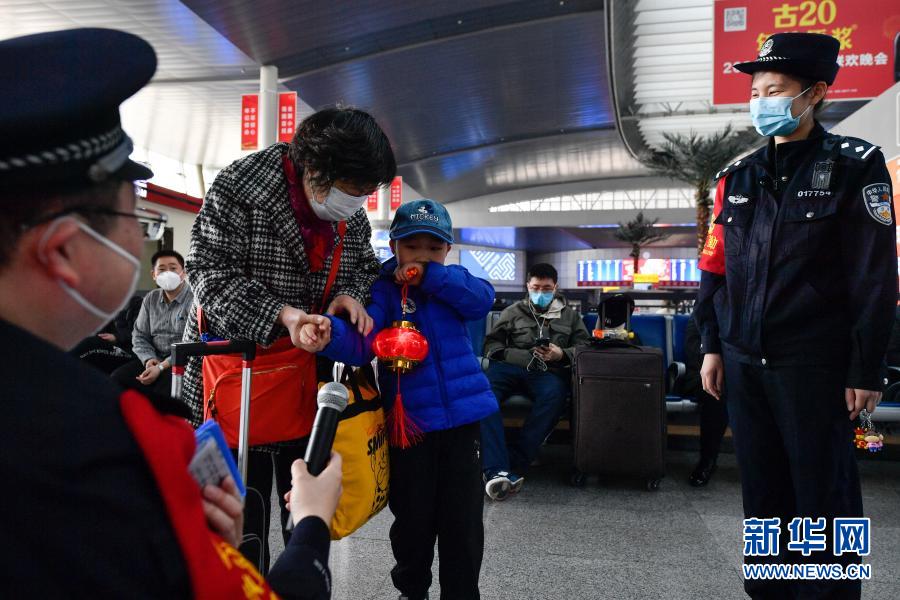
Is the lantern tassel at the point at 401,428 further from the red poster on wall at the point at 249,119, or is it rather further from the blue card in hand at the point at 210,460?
the red poster on wall at the point at 249,119

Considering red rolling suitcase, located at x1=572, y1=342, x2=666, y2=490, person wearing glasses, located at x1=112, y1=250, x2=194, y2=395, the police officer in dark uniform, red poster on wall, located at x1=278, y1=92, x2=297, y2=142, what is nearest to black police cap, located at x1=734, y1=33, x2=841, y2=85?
the police officer in dark uniform

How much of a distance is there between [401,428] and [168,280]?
10.7 ft

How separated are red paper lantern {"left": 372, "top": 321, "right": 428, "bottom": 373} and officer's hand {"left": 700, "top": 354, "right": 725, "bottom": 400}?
102 cm

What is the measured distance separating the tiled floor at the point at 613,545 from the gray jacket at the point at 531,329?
0.98 m

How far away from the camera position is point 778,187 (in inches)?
70.9

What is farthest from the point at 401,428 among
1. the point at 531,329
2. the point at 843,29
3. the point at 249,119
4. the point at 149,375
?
the point at 249,119

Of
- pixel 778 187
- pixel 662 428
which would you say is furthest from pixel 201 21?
pixel 778 187

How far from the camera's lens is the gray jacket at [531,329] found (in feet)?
14.4

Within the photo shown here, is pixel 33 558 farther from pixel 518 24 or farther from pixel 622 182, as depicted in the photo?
pixel 622 182

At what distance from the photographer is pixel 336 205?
1517 millimetres

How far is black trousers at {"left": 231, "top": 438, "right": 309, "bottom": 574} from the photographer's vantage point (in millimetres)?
1550

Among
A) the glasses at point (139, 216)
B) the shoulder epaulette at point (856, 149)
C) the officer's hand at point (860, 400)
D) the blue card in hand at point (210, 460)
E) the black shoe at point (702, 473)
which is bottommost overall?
the black shoe at point (702, 473)

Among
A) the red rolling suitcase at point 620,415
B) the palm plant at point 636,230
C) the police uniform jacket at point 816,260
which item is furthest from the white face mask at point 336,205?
the palm plant at point 636,230

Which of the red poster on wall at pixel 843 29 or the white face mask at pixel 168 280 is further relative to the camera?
the red poster on wall at pixel 843 29
